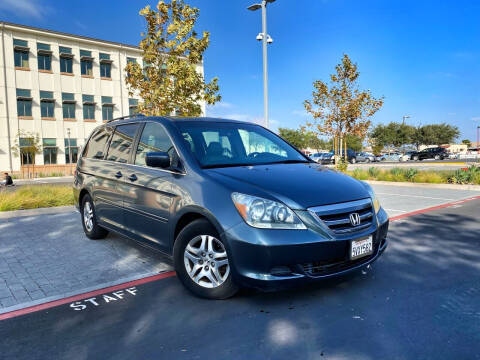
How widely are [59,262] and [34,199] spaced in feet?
16.1

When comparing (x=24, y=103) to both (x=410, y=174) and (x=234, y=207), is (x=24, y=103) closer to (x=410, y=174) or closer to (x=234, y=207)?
(x=410, y=174)

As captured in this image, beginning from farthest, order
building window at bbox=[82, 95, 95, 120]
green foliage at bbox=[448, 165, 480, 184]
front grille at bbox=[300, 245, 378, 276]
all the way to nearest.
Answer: building window at bbox=[82, 95, 95, 120], green foliage at bbox=[448, 165, 480, 184], front grille at bbox=[300, 245, 378, 276]

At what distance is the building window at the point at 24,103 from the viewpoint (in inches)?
1259

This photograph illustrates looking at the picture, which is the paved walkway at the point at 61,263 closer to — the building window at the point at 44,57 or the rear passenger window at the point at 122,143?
the rear passenger window at the point at 122,143

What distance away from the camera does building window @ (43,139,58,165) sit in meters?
33.5

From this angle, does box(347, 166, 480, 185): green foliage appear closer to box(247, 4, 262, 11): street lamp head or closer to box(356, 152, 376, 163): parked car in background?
box(247, 4, 262, 11): street lamp head

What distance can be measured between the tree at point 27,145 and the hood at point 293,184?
107 feet

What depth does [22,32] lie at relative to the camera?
3191cm

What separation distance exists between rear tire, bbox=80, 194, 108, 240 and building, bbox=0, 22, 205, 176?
2991 cm

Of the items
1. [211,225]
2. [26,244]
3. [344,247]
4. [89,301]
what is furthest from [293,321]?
[26,244]

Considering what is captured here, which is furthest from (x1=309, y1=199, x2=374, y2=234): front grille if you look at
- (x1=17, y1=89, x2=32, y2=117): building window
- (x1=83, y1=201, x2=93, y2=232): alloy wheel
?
(x1=17, y1=89, x2=32, y2=117): building window

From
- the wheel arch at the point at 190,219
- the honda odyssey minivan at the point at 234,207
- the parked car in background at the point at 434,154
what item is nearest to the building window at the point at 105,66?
the honda odyssey minivan at the point at 234,207

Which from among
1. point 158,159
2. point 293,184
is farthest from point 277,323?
point 158,159

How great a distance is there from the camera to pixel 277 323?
284 centimetres
